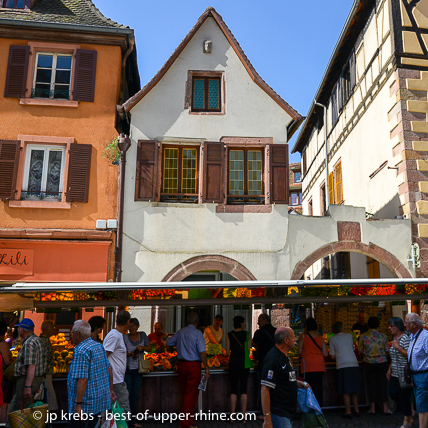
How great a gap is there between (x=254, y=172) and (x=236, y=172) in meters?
0.48

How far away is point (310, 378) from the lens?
25.5ft

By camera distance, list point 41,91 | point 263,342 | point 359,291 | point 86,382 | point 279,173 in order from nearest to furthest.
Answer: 1. point 86,382
2. point 263,342
3. point 359,291
4. point 279,173
5. point 41,91

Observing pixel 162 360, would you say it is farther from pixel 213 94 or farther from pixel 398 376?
pixel 213 94

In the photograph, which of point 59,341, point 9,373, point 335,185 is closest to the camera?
point 9,373

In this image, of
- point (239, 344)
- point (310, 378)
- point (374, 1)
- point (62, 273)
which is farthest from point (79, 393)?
point (374, 1)

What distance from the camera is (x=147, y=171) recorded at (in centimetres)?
1234

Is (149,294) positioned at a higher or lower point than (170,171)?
lower

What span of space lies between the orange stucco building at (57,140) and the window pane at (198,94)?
2.09 meters

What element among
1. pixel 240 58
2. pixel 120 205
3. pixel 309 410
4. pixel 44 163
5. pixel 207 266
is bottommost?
pixel 309 410

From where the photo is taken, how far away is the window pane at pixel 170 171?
12516mm

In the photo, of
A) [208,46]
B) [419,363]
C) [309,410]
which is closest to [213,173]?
[208,46]

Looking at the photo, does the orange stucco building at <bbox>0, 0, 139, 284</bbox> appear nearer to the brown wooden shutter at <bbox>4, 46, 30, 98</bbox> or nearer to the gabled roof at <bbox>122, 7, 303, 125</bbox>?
the brown wooden shutter at <bbox>4, 46, 30, 98</bbox>

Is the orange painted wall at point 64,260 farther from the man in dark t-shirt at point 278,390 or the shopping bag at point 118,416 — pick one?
the man in dark t-shirt at point 278,390

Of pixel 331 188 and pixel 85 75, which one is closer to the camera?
pixel 85 75
